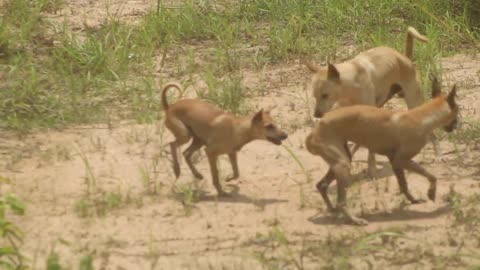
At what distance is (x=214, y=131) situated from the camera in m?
8.45

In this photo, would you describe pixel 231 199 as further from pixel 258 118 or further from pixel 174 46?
pixel 174 46

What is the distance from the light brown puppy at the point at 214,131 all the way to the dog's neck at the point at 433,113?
3.45 feet

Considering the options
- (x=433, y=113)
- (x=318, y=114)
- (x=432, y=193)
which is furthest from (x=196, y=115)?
(x=432, y=193)

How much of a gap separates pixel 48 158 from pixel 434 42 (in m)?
4.39

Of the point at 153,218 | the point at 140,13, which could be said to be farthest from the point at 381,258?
the point at 140,13

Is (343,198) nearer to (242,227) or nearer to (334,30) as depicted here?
(242,227)

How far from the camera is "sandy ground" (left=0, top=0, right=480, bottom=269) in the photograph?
716cm

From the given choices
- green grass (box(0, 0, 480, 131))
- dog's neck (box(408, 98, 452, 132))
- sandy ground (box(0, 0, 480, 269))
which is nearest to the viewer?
sandy ground (box(0, 0, 480, 269))

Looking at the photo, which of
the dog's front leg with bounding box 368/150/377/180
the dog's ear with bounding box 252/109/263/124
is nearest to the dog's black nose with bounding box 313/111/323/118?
the dog's front leg with bounding box 368/150/377/180

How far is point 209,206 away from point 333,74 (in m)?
1.65

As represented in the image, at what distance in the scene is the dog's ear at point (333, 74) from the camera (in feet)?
29.3

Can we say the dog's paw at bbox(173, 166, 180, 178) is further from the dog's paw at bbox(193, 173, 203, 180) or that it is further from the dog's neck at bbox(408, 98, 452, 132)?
the dog's neck at bbox(408, 98, 452, 132)

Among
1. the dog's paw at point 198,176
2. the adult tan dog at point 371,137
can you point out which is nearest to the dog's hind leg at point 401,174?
the adult tan dog at point 371,137

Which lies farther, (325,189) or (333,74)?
(333,74)
